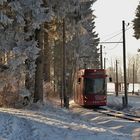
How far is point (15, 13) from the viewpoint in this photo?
2262 centimetres

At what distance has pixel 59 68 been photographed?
2788 inches

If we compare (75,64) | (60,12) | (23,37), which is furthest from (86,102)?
(75,64)

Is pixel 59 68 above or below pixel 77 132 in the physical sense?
above

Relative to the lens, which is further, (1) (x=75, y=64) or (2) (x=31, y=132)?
(1) (x=75, y=64)

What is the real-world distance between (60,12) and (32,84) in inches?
217

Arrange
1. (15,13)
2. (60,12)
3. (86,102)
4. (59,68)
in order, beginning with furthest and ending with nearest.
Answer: (59,68) < (86,102) < (60,12) < (15,13)

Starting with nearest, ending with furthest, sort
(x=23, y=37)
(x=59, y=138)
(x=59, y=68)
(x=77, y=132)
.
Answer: (x=59, y=138) → (x=77, y=132) → (x=23, y=37) → (x=59, y=68)

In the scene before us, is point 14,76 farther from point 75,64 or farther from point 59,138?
point 75,64

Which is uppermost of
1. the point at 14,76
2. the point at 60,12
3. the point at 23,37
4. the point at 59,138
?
the point at 60,12

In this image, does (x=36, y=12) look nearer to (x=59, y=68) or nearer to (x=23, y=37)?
(x=23, y=37)

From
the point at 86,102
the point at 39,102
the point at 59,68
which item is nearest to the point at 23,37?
the point at 39,102

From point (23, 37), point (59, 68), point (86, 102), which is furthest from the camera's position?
point (59, 68)

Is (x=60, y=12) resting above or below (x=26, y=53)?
above

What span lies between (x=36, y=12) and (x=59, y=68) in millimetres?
47011
